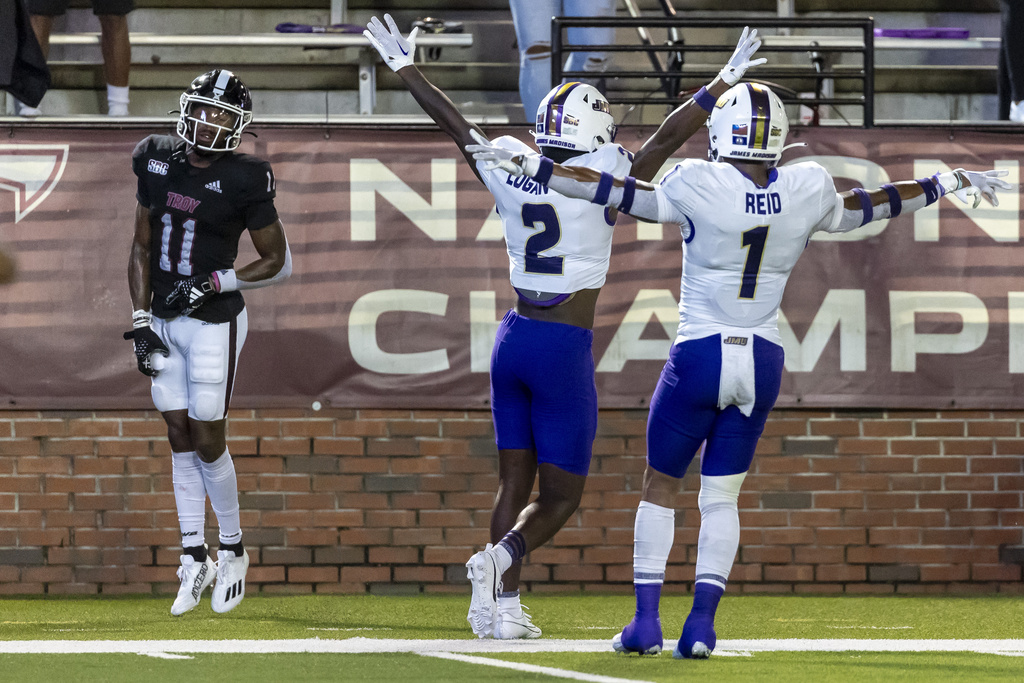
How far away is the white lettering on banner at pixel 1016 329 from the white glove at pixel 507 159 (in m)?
3.18

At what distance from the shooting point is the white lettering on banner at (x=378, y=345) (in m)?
6.11

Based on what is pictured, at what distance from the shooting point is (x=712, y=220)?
3945 millimetres

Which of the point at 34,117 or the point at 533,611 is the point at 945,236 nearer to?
the point at 533,611

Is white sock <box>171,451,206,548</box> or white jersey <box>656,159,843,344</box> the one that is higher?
white jersey <box>656,159,843,344</box>

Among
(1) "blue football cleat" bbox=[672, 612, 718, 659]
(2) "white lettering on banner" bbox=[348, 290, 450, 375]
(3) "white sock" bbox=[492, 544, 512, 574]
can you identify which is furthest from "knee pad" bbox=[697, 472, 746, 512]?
(2) "white lettering on banner" bbox=[348, 290, 450, 375]

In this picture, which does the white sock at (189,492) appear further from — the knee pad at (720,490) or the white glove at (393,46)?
the knee pad at (720,490)

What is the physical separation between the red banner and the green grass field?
3.16 feet

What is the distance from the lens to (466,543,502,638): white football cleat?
4203mm

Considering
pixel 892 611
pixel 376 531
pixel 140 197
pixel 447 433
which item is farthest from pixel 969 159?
pixel 140 197

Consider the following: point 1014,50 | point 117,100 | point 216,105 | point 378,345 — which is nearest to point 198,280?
point 216,105

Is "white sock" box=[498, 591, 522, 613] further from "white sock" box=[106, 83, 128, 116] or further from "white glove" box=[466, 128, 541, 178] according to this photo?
"white sock" box=[106, 83, 128, 116]

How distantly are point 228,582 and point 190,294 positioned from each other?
3.82 ft

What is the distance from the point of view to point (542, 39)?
6.38 meters

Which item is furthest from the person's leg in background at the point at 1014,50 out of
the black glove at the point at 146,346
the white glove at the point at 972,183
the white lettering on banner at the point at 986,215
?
the black glove at the point at 146,346
